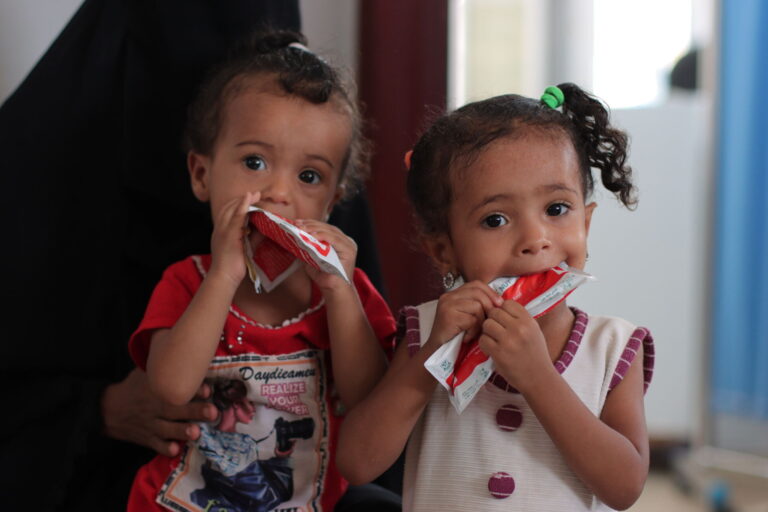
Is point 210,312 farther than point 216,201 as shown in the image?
No

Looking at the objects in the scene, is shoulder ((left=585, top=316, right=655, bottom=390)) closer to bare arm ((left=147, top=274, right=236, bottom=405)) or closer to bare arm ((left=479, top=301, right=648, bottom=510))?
bare arm ((left=479, top=301, right=648, bottom=510))

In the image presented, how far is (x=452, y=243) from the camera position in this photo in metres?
1.13

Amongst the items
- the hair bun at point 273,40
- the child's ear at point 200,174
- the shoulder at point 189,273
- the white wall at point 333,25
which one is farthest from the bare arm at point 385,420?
the white wall at point 333,25

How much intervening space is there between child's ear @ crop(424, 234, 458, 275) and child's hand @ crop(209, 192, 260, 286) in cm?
26

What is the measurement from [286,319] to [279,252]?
12cm

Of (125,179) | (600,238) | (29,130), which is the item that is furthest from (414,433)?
(600,238)

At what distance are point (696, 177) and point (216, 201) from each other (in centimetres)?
226

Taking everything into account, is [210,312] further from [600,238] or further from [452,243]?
[600,238]

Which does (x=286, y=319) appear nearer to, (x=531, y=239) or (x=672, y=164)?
(x=531, y=239)

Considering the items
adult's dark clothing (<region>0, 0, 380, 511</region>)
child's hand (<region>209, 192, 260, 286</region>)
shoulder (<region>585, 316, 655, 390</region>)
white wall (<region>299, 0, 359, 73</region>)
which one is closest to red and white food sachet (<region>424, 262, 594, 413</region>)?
shoulder (<region>585, 316, 655, 390</region>)

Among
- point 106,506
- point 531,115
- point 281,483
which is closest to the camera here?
point 531,115

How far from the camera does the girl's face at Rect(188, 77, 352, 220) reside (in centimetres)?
123

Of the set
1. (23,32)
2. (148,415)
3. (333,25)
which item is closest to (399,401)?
(148,415)

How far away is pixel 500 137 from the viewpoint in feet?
3.52
